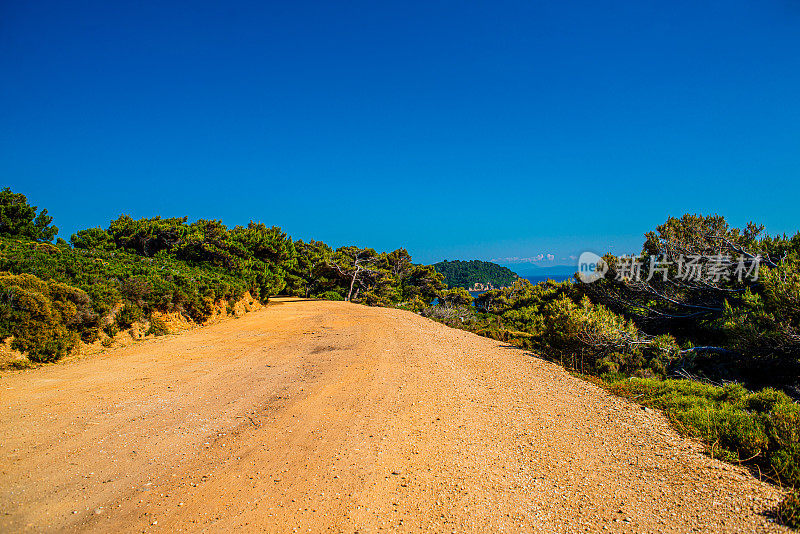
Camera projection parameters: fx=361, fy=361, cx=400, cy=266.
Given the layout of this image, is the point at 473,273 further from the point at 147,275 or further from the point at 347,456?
the point at 347,456

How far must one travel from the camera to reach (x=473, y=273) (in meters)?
83.3

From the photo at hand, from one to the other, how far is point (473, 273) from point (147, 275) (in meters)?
75.0

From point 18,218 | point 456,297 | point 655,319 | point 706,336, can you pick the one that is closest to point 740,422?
point 706,336

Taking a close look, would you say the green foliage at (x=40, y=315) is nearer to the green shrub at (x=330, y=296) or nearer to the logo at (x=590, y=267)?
the logo at (x=590, y=267)

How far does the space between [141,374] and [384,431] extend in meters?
6.00

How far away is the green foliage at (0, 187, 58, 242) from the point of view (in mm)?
19766

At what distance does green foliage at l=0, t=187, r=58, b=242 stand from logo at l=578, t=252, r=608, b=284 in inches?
1123

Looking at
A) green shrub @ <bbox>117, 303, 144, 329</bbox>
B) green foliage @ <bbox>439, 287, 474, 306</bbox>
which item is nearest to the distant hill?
green foliage @ <bbox>439, 287, 474, 306</bbox>

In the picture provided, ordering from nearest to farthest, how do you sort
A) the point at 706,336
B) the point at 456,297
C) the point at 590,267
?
the point at 706,336
the point at 590,267
the point at 456,297

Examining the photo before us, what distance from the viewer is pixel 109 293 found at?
34.2 ft

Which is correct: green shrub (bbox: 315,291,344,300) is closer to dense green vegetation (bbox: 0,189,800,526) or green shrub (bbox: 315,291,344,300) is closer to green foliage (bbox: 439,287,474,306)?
green foliage (bbox: 439,287,474,306)

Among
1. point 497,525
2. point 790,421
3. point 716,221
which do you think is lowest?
point 497,525

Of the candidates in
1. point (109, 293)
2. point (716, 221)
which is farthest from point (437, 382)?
point (716, 221)

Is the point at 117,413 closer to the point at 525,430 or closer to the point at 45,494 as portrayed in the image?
the point at 45,494
